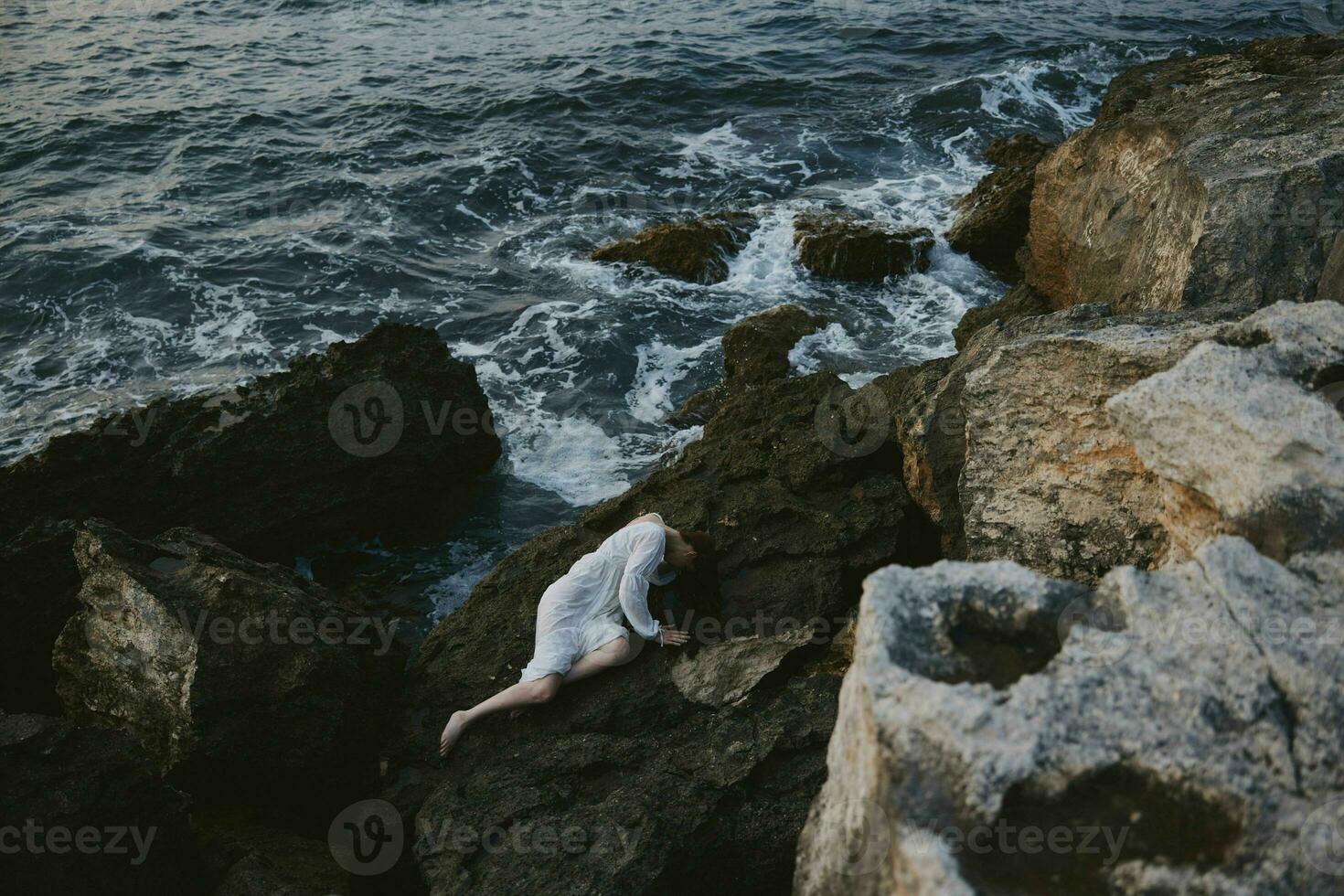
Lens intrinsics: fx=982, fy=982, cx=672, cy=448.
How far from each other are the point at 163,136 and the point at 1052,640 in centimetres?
2019

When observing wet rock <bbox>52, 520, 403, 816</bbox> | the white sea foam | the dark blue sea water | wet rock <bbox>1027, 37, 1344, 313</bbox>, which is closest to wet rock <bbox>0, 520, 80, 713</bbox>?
wet rock <bbox>52, 520, 403, 816</bbox>

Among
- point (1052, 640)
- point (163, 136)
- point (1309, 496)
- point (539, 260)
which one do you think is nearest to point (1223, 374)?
point (1309, 496)

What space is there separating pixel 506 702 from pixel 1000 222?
10.2 metres

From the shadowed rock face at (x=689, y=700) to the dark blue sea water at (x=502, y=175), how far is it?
202 centimetres

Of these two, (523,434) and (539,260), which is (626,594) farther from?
(539,260)

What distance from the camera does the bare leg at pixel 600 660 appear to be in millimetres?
6012

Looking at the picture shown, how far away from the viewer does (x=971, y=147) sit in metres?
17.7

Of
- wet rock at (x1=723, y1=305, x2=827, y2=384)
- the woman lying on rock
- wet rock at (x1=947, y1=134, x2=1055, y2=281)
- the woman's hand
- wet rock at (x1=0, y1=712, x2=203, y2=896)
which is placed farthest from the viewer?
wet rock at (x1=947, y1=134, x2=1055, y2=281)

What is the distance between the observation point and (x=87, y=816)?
15.4ft

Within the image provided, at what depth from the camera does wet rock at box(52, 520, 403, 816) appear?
5539 mm

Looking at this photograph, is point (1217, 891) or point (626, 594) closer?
point (1217, 891)

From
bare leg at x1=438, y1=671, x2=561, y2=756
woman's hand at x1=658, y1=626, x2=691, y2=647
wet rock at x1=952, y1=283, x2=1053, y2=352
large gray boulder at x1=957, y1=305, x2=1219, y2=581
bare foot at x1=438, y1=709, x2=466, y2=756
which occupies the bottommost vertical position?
bare foot at x1=438, y1=709, x2=466, y2=756

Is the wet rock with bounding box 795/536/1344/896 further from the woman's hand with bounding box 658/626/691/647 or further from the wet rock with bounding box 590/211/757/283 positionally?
the wet rock with bounding box 590/211/757/283

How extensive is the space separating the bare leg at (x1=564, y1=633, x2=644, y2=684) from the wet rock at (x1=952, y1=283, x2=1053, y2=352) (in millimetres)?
5587
